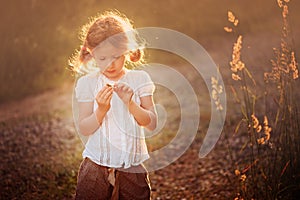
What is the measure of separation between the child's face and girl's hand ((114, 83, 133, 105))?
0.53 feet

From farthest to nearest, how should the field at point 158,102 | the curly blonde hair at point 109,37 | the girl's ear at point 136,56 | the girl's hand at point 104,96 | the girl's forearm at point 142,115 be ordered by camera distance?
the field at point 158,102 < the girl's ear at point 136,56 < the curly blonde hair at point 109,37 < the girl's forearm at point 142,115 < the girl's hand at point 104,96

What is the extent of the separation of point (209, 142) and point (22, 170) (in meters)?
1.86

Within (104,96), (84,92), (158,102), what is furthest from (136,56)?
(158,102)

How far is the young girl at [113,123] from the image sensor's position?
7.89ft

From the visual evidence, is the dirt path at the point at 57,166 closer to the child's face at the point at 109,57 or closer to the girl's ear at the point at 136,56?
the girl's ear at the point at 136,56

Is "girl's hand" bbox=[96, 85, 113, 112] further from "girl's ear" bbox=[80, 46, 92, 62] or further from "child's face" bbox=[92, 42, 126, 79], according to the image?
"girl's ear" bbox=[80, 46, 92, 62]

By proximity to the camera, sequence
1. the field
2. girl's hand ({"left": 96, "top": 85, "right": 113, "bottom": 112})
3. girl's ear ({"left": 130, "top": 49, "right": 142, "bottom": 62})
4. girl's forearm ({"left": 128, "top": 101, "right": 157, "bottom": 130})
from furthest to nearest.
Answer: the field → girl's ear ({"left": 130, "top": 49, "right": 142, "bottom": 62}) → girl's forearm ({"left": 128, "top": 101, "right": 157, "bottom": 130}) → girl's hand ({"left": 96, "top": 85, "right": 113, "bottom": 112})

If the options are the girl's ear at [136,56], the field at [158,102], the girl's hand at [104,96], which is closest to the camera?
the girl's hand at [104,96]

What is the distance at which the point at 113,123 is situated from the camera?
2434mm

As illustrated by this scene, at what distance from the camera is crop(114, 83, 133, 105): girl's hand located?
2229 millimetres

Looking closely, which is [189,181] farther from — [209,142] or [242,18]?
[242,18]

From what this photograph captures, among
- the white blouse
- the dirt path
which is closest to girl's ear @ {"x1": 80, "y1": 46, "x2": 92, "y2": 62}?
the white blouse

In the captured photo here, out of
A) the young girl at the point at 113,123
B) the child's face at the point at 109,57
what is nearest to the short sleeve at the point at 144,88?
the young girl at the point at 113,123

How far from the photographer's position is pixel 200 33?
10.4 meters
